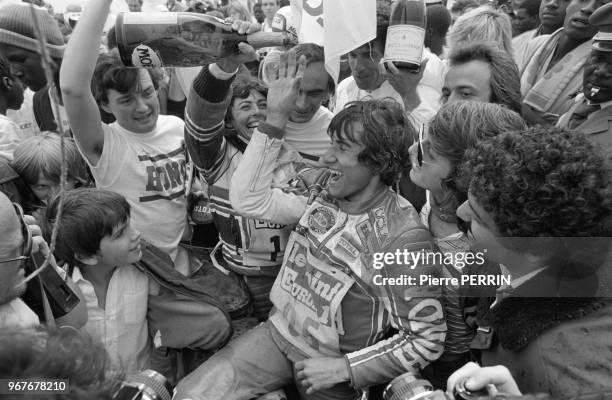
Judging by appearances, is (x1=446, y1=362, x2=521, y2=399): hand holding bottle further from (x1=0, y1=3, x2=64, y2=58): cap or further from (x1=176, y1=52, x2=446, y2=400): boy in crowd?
(x1=0, y1=3, x2=64, y2=58): cap

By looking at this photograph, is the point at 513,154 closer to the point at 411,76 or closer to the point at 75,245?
the point at 411,76

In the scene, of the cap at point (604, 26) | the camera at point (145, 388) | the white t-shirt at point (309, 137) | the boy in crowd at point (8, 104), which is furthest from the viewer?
the boy in crowd at point (8, 104)

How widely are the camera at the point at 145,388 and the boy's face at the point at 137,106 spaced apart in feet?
3.34

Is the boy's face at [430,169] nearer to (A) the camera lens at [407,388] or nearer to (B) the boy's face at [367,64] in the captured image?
(A) the camera lens at [407,388]

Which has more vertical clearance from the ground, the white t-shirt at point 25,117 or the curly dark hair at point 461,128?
the curly dark hair at point 461,128

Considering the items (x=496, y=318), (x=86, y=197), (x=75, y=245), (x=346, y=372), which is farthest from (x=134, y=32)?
(x=496, y=318)

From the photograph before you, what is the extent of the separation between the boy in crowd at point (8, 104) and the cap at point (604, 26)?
2509 mm

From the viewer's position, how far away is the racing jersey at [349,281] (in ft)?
5.94

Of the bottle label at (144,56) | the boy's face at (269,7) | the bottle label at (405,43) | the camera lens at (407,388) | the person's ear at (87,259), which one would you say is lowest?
the boy's face at (269,7)

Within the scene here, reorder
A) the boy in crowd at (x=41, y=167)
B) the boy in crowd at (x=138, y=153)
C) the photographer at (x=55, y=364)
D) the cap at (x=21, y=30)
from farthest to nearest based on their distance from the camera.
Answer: the cap at (x=21, y=30), the boy in crowd at (x=41, y=167), the boy in crowd at (x=138, y=153), the photographer at (x=55, y=364)

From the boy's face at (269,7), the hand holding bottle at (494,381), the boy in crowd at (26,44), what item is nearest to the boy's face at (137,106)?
the boy in crowd at (26,44)

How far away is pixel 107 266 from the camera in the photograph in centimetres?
208

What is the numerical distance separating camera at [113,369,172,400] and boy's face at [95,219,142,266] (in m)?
0.41

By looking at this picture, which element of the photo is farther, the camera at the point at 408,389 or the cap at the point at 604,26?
the cap at the point at 604,26
